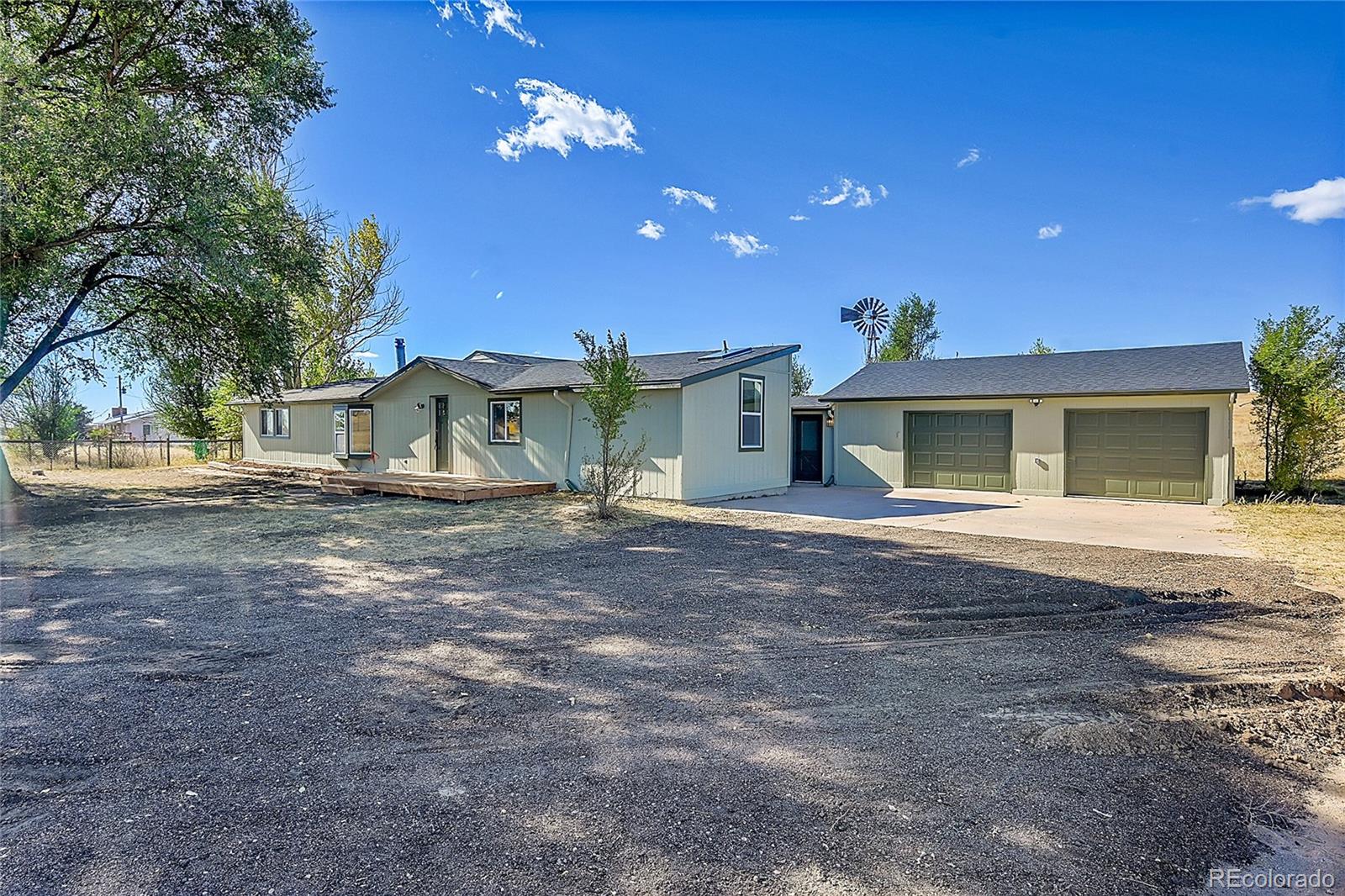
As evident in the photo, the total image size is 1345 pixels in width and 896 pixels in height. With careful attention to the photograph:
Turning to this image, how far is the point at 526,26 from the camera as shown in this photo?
12.8 metres

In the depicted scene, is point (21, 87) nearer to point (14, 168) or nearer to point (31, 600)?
point (14, 168)

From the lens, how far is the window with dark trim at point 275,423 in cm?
2100

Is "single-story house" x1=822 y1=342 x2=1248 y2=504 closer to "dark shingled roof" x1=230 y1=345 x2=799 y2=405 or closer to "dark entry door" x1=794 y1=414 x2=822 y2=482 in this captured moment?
"dark entry door" x1=794 y1=414 x2=822 y2=482

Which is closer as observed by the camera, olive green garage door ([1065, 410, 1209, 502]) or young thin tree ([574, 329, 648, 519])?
young thin tree ([574, 329, 648, 519])

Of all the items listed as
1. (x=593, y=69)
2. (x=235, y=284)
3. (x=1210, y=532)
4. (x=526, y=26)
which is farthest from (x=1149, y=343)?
(x=235, y=284)

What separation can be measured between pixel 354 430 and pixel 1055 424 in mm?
17701

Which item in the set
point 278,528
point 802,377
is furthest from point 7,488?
point 802,377

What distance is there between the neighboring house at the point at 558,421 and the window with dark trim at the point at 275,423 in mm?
2558

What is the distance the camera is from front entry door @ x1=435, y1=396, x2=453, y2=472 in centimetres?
1602

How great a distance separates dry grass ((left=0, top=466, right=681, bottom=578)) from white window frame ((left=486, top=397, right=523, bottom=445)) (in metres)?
1.96

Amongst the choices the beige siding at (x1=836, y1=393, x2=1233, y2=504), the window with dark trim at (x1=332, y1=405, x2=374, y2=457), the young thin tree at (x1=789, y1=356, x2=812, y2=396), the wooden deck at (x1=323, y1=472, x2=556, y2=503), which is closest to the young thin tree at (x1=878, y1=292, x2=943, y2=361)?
the young thin tree at (x1=789, y1=356, x2=812, y2=396)

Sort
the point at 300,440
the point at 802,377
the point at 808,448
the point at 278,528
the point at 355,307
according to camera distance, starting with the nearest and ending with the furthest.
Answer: the point at 278,528 → the point at 808,448 → the point at 300,440 → the point at 355,307 → the point at 802,377

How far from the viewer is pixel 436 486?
1307 cm

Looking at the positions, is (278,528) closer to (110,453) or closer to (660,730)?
(660,730)
